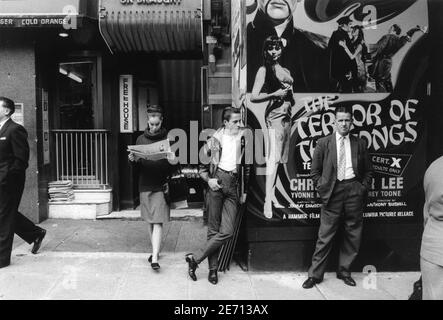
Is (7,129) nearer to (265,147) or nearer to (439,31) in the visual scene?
(265,147)

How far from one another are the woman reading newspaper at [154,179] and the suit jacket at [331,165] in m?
1.84

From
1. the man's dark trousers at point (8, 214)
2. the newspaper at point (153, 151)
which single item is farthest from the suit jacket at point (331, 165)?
the man's dark trousers at point (8, 214)

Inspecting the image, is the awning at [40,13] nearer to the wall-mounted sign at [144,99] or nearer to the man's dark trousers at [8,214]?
the wall-mounted sign at [144,99]

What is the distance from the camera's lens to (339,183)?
5.13 m

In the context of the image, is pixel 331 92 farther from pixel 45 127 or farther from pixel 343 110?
pixel 45 127

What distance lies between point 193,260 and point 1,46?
17.1 ft

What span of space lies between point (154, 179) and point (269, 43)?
219 cm

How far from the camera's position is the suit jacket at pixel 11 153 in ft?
18.3

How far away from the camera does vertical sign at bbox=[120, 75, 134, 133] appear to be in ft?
28.7

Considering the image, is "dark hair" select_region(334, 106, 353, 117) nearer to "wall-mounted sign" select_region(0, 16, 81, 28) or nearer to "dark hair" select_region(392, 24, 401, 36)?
"dark hair" select_region(392, 24, 401, 36)

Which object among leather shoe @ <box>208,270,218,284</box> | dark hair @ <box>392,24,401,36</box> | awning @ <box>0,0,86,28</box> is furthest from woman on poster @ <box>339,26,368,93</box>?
awning @ <box>0,0,86,28</box>

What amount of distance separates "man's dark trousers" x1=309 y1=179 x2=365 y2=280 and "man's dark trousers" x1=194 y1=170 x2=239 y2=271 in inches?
40.8

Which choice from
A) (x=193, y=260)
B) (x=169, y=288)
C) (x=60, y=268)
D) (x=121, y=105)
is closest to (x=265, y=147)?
(x=193, y=260)

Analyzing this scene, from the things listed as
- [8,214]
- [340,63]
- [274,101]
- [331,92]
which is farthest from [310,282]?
[8,214]
